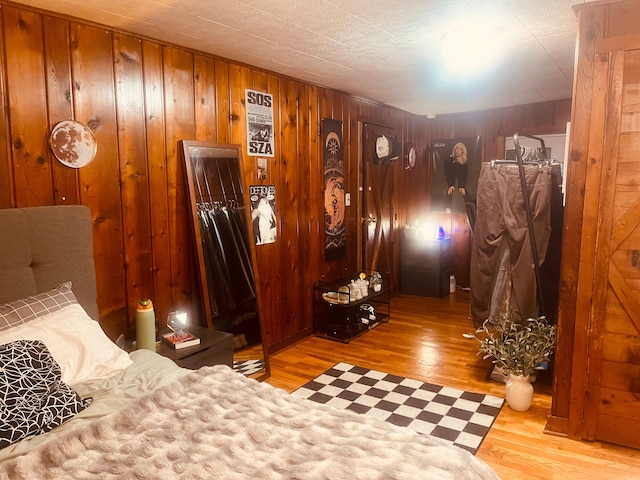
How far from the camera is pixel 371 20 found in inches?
104

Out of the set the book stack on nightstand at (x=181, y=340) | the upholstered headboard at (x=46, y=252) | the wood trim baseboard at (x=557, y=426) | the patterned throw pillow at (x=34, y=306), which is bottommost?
the wood trim baseboard at (x=557, y=426)

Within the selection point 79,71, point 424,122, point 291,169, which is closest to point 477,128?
point 424,122

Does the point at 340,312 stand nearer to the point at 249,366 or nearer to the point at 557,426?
the point at 249,366

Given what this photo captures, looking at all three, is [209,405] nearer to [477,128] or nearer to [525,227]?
[525,227]

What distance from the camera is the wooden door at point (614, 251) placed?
7.84ft

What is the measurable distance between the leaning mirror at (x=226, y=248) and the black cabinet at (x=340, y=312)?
3.12 feet

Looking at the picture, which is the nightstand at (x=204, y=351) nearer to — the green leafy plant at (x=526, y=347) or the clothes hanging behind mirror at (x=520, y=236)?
the green leafy plant at (x=526, y=347)

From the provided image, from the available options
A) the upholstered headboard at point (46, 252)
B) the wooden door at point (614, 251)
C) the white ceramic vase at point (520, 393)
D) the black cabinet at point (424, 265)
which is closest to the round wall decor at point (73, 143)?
the upholstered headboard at point (46, 252)

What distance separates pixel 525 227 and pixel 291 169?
1.96m

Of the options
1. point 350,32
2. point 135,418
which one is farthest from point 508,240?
point 135,418

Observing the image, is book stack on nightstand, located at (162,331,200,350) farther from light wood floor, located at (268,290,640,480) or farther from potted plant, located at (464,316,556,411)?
potted plant, located at (464,316,556,411)

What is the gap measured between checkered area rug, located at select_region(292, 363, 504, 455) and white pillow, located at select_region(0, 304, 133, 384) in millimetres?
1509

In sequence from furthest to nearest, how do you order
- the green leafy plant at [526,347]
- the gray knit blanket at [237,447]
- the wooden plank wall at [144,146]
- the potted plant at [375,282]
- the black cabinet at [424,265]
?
the black cabinet at [424,265], the potted plant at [375,282], the green leafy plant at [526,347], the wooden plank wall at [144,146], the gray knit blanket at [237,447]

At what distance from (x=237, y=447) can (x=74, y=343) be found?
1.02m
